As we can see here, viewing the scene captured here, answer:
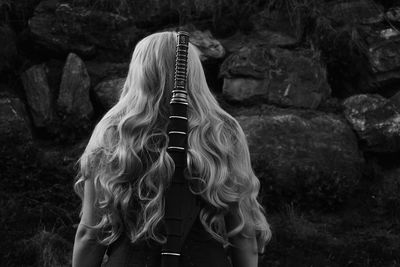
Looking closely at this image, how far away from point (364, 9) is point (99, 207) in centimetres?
699

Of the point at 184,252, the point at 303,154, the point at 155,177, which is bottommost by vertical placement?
the point at 303,154

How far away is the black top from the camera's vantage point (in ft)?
7.57

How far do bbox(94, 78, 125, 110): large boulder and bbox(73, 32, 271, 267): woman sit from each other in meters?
5.19

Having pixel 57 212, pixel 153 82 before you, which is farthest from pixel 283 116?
pixel 153 82

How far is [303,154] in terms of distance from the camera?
7324mm

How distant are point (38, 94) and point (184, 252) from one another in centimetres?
572

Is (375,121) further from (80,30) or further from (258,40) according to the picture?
(80,30)

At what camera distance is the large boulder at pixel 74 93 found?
7.58 m

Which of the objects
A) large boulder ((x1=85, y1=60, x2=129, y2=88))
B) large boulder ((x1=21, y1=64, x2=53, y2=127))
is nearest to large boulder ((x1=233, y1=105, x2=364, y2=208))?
large boulder ((x1=85, y1=60, x2=129, y2=88))

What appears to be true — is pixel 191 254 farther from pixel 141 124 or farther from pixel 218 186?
pixel 141 124

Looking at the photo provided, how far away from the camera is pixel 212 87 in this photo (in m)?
8.27

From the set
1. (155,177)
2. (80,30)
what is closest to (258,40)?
(80,30)

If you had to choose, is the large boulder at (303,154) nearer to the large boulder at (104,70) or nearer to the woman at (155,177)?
the large boulder at (104,70)

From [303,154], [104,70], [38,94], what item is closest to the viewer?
[303,154]
